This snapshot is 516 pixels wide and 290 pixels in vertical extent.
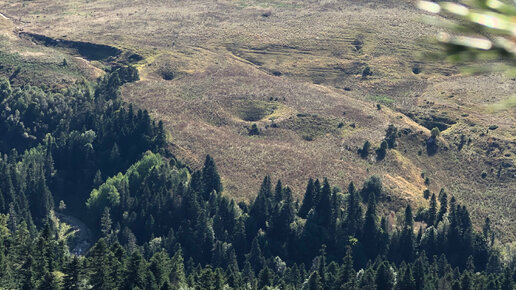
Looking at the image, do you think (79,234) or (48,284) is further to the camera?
(79,234)

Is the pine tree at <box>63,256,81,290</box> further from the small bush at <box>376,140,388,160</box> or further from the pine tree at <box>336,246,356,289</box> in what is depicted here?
the small bush at <box>376,140,388,160</box>

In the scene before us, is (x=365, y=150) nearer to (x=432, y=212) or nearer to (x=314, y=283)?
(x=432, y=212)

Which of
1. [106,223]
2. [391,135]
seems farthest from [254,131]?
[106,223]

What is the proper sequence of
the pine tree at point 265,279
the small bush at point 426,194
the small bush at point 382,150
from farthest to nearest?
the small bush at point 382,150 < the small bush at point 426,194 < the pine tree at point 265,279

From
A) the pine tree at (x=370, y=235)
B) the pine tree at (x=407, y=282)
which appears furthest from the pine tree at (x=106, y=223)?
the pine tree at (x=407, y=282)

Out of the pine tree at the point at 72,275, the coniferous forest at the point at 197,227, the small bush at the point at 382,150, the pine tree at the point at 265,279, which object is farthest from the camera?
the small bush at the point at 382,150

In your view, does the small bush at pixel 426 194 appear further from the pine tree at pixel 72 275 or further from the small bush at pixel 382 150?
the pine tree at pixel 72 275

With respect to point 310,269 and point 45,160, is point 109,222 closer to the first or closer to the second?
point 45,160
